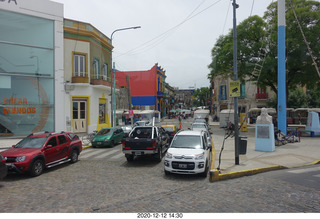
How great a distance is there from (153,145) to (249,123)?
31882 millimetres

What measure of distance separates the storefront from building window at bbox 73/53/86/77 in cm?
272

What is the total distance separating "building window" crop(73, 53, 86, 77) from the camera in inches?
827

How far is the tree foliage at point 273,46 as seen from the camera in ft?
71.4

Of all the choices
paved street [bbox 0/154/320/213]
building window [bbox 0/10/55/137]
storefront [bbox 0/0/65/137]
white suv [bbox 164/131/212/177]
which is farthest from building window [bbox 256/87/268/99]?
white suv [bbox 164/131/212/177]

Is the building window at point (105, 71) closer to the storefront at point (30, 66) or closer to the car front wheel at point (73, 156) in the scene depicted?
the storefront at point (30, 66)

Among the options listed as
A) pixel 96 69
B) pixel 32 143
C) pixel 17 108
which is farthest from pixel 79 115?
pixel 32 143

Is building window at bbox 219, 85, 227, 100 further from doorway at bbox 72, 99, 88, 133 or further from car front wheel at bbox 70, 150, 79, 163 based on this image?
car front wheel at bbox 70, 150, 79, 163

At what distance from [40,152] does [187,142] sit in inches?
232

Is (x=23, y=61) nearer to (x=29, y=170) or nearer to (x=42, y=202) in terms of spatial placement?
(x=29, y=170)

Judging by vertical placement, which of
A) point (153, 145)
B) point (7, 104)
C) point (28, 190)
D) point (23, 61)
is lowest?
point (28, 190)

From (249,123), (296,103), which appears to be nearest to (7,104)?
(249,123)

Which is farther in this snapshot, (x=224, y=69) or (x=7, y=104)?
(x=224, y=69)

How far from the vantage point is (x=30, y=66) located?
1698 cm

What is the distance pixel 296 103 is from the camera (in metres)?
38.3
